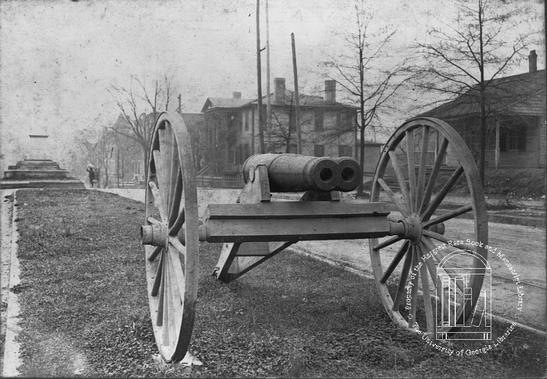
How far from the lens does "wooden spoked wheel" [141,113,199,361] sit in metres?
3.14

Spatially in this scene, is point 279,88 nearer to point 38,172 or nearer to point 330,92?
point 330,92

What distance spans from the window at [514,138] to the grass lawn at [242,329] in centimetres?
2062

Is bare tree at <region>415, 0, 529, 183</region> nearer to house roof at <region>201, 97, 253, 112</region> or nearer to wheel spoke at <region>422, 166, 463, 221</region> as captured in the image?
wheel spoke at <region>422, 166, 463, 221</region>

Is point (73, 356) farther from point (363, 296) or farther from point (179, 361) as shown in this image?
point (363, 296)

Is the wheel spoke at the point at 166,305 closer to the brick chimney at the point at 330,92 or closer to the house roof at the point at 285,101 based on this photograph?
the brick chimney at the point at 330,92

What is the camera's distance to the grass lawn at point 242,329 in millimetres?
3689

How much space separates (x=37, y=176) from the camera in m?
23.1

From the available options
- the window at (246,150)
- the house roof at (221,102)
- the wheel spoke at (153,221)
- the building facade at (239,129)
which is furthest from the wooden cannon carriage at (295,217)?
the house roof at (221,102)

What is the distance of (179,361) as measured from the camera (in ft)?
11.5

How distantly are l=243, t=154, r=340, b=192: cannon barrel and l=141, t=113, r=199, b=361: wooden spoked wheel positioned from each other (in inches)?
34.2

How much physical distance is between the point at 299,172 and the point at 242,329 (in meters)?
1.57

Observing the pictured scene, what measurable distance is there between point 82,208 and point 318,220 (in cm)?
1228

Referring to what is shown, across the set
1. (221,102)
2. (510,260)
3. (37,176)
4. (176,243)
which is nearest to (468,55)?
(510,260)

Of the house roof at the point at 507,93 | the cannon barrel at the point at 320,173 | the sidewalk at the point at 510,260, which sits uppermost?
the house roof at the point at 507,93
